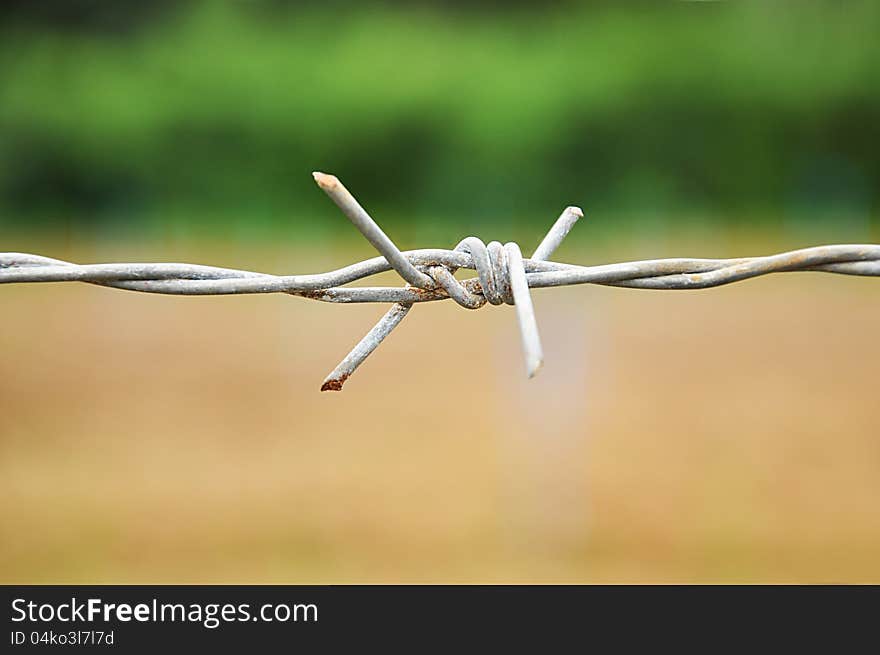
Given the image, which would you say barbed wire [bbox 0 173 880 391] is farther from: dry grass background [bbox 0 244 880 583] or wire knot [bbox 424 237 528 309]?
dry grass background [bbox 0 244 880 583]

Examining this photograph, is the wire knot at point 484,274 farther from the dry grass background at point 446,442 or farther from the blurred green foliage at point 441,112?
the blurred green foliage at point 441,112

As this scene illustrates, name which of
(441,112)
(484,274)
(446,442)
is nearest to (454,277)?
(484,274)

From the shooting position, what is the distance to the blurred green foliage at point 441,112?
9172 mm

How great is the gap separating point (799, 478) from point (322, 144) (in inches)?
277

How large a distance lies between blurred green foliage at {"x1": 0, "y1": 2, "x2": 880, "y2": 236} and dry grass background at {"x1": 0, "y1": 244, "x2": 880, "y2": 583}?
10.1 ft

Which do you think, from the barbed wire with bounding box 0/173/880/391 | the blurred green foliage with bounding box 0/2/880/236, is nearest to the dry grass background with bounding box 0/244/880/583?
the barbed wire with bounding box 0/173/880/391

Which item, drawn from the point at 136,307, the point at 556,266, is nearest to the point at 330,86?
the point at 136,307

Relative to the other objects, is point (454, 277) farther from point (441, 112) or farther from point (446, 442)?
point (441, 112)

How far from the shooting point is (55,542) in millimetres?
2898

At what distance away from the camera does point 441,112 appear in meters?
9.21

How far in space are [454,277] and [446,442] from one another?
11.3 ft

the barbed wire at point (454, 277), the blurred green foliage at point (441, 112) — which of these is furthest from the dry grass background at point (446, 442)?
the blurred green foliage at point (441, 112)

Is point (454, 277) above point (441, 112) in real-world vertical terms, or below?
below

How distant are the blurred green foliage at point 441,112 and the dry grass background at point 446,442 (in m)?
3.07
